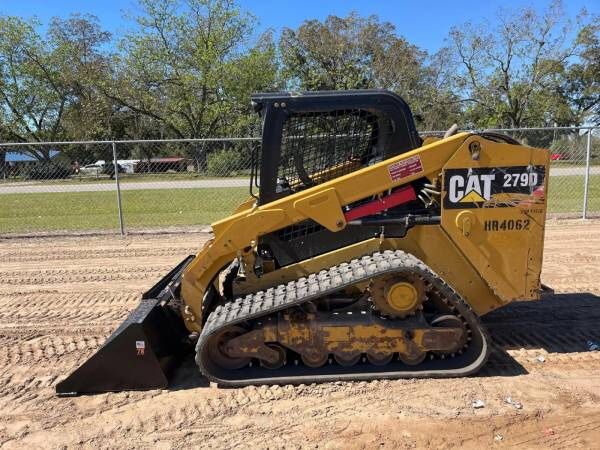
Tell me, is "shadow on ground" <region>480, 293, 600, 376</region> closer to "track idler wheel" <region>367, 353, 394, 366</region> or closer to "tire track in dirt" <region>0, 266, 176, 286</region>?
"track idler wheel" <region>367, 353, 394, 366</region>

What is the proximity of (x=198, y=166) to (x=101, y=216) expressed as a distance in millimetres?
3069

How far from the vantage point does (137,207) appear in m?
15.4

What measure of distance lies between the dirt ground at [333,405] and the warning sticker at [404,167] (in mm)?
1570

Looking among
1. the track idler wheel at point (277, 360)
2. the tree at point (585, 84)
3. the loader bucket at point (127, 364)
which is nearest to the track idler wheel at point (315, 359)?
the track idler wheel at point (277, 360)

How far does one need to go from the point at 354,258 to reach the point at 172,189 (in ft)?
39.2

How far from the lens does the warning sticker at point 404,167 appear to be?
155 inches

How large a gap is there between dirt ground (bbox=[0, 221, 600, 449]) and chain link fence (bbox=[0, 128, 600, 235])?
6.42 meters

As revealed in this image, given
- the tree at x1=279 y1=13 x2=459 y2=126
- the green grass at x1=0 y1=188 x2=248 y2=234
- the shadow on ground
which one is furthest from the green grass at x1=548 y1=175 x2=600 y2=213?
the tree at x1=279 y1=13 x2=459 y2=126

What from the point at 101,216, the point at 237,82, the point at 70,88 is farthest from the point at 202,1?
the point at 101,216

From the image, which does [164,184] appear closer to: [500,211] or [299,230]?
[299,230]

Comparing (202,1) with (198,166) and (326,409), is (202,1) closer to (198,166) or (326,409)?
(198,166)

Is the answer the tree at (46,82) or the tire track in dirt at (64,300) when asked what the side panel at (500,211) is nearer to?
the tire track in dirt at (64,300)

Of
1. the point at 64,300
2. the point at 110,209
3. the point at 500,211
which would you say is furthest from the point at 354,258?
the point at 110,209

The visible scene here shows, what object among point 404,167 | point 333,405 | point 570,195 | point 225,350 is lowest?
point 333,405
